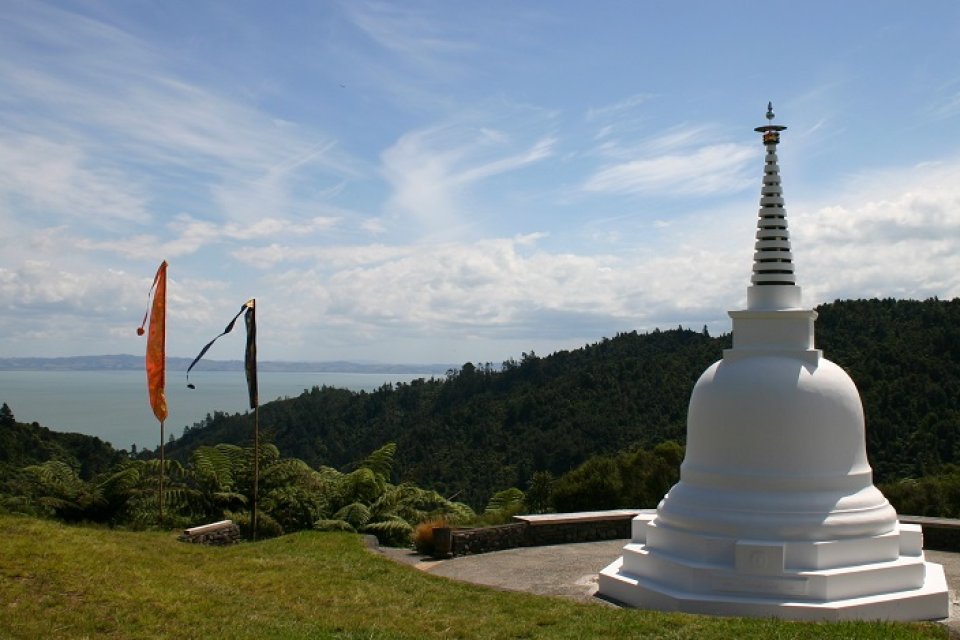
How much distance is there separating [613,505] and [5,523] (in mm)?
14405

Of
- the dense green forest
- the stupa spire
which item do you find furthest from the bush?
the stupa spire

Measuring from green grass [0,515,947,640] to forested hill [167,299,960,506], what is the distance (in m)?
10.2

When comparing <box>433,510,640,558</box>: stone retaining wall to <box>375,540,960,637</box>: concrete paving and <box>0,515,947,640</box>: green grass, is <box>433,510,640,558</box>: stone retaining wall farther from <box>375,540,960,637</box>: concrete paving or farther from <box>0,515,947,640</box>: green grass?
<box>0,515,947,640</box>: green grass

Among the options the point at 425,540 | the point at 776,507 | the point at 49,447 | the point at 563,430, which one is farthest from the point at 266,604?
the point at 563,430

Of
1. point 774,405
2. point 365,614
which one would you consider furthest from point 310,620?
point 774,405

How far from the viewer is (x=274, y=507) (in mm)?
17641

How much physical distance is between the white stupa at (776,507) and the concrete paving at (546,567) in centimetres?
59

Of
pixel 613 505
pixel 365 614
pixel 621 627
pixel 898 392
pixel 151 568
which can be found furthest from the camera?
pixel 898 392

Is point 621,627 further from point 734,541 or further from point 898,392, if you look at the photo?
point 898,392

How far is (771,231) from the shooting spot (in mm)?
13156

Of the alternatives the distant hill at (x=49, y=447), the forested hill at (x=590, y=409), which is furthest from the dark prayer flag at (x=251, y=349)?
the distant hill at (x=49, y=447)

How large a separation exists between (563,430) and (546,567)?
38860 millimetres

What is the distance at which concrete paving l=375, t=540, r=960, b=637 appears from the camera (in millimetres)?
12305

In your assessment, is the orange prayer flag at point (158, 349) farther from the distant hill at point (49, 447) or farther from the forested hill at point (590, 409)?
the distant hill at point (49, 447)
